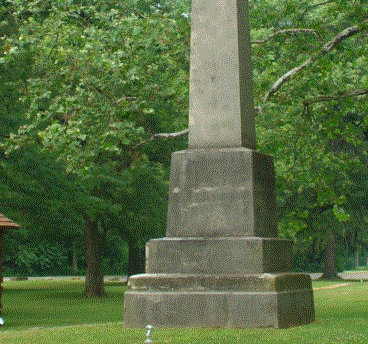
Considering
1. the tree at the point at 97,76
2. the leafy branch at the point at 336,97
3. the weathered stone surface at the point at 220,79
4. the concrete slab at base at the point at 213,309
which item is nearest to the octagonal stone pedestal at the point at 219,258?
the concrete slab at base at the point at 213,309

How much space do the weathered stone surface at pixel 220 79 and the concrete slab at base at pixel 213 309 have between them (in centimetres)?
218

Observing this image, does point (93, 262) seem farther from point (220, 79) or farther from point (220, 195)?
point (220, 195)

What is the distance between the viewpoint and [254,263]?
12648mm

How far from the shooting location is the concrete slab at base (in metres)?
12.3

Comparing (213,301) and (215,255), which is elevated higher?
(215,255)

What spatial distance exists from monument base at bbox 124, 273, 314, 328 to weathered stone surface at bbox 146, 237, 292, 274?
17 cm

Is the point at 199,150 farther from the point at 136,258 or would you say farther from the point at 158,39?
the point at 136,258

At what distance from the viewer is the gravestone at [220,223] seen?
1255 cm

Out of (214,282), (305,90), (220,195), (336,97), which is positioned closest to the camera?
(214,282)

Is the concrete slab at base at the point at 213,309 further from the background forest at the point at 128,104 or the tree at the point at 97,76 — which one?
the tree at the point at 97,76

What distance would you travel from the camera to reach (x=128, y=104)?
23.4 metres

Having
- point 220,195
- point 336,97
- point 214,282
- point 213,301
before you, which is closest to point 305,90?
point 336,97

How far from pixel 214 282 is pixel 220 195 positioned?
1.22m

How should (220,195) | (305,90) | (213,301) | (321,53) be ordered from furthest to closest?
1. (305,90)
2. (321,53)
3. (220,195)
4. (213,301)
